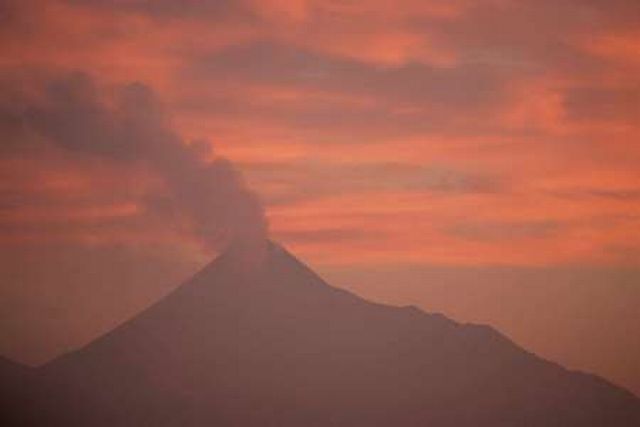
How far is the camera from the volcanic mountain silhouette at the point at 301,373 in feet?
105

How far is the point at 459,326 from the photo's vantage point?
38.4 meters

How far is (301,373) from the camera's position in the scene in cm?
3503

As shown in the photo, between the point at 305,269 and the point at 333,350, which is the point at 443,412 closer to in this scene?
the point at 333,350

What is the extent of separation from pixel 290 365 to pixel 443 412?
200 inches

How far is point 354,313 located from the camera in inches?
1641

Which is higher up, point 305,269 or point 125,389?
point 305,269

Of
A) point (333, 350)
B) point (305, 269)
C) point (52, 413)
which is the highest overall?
point (305, 269)

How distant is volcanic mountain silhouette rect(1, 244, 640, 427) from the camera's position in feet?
105

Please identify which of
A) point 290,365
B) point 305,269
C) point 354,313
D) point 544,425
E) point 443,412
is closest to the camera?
point 443,412

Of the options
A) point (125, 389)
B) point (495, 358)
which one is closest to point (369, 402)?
point (495, 358)

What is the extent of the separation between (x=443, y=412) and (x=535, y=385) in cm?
663

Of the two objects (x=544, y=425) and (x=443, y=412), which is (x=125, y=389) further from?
(x=544, y=425)

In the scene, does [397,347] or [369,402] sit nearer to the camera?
[369,402]

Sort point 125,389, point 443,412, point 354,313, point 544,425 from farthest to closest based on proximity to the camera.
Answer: point 354,313, point 544,425, point 125,389, point 443,412
